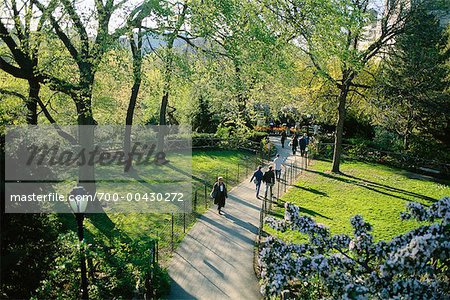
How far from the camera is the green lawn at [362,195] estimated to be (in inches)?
537

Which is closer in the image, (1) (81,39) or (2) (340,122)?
(1) (81,39)

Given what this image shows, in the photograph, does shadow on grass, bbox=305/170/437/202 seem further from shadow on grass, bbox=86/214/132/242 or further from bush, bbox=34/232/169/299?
bush, bbox=34/232/169/299

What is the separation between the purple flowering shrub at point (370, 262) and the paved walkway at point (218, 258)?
3.48 m

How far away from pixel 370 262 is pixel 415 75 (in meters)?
17.5

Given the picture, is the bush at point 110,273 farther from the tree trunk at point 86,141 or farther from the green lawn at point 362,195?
the tree trunk at point 86,141

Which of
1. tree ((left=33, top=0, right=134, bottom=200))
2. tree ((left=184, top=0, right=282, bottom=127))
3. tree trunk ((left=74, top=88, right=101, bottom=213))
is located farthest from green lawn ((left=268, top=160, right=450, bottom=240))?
tree ((left=33, top=0, right=134, bottom=200))

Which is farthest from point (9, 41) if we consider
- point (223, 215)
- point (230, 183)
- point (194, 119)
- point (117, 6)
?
point (194, 119)

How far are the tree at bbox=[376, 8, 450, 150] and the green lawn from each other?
395cm

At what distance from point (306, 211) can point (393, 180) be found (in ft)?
30.8

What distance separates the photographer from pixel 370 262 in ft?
19.2

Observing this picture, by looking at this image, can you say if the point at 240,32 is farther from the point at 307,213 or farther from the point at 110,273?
the point at 110,273

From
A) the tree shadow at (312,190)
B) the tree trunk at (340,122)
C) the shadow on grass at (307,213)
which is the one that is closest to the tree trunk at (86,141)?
the shadow on grass at (307,213)

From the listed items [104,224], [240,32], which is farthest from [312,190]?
[104,224]

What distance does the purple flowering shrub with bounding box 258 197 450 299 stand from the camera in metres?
4.30
